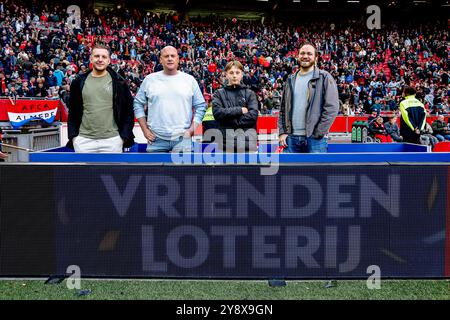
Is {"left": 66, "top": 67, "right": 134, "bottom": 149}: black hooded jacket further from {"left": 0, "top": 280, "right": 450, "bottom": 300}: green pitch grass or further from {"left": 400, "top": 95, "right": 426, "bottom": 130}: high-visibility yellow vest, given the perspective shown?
{"left": 400, "top": 95, "right": 426, "bottom": 130}: high-visibility yellow vest

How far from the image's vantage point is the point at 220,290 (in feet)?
11.4

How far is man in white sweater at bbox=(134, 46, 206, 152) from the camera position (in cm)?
419

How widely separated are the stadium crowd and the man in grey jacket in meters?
11.4

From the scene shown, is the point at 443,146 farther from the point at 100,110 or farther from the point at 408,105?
the point at 100,110

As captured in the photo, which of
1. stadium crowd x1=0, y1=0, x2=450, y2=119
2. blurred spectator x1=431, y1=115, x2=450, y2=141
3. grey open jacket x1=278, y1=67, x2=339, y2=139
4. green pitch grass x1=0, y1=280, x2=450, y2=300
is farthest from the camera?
stadium crowd x1=0, y1=0, x2=450, y2=119

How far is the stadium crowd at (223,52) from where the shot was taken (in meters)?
17.9

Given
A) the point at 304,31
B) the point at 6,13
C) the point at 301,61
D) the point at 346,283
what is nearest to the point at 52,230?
the point at 346,283

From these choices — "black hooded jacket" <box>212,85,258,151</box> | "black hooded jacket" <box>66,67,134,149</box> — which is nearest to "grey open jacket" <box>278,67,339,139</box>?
"black hooded jacket" <box>212,85,258,151</box>

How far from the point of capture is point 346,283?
3594mm

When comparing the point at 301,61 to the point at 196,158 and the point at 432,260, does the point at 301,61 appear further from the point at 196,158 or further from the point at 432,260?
the point at 432,260

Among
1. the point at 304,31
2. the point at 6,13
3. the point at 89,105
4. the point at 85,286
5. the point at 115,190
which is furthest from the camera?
the point at 304,31

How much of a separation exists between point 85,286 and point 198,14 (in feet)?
106

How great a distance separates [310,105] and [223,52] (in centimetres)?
2343

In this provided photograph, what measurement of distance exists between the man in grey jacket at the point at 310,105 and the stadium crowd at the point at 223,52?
11.4 m
